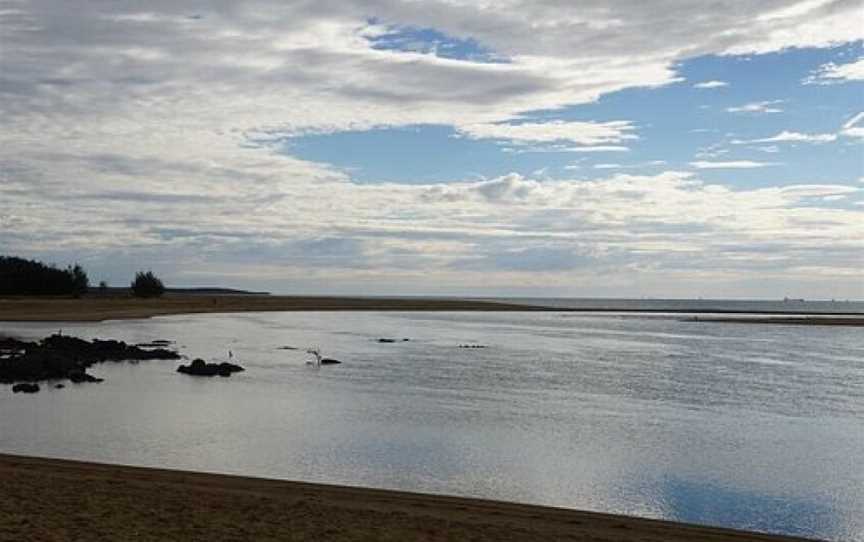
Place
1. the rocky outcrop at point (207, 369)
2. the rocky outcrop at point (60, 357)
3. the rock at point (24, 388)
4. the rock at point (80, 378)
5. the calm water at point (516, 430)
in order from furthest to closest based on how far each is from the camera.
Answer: the rocky outcrop at point (207, 369) < the rocky outcrop at point (60, 357) < the rock at point (80, 378) < the rock at point (24, 388) < the calm water at point (516, 430)

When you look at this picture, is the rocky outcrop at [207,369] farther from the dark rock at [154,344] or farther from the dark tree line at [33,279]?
the dark tree line at [33,279]

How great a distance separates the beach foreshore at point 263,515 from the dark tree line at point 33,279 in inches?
5457

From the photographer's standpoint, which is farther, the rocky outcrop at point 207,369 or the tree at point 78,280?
the tree at point 78,280

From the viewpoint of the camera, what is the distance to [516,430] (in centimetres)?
2745

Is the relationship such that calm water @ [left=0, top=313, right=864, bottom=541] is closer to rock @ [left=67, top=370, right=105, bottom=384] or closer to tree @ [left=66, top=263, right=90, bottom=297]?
rock @ [left=67, top=370, right=105, bottom=384]

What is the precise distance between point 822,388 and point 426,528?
33292mm

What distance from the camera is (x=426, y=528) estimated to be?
14109 millimetres

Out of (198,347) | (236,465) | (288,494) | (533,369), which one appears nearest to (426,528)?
(288,494)

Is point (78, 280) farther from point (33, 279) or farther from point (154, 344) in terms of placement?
point (154, 344)

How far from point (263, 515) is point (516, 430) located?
14.2 metres

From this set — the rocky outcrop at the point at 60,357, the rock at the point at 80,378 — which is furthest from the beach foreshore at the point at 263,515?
the rocky outcrop at the point at 60,357

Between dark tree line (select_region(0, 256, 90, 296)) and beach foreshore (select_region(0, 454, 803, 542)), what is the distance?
138617mm

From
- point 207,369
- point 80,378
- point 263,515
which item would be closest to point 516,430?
point 263,515

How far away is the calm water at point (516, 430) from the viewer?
19172 millimetres
